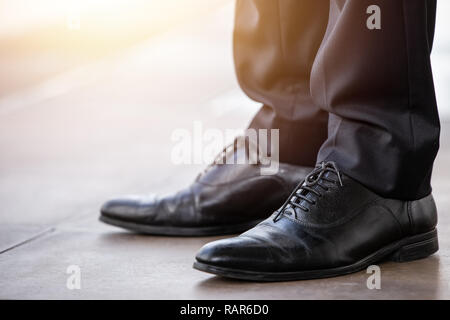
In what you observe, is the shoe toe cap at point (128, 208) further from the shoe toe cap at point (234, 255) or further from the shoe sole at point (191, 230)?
the shoe toe cap at point (234, 255)

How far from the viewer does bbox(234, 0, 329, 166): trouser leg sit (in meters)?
1.48

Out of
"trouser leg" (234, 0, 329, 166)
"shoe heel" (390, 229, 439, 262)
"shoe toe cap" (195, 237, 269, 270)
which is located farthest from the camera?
"trouser leg" (234, 0, 329, 166)

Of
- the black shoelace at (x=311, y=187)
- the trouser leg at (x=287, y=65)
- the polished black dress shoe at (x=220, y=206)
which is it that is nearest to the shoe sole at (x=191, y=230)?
the polished black dress shoe at (x=220, y=206)

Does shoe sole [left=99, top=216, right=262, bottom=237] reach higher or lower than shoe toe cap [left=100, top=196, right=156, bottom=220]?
lower

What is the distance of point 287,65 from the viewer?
5.01ft

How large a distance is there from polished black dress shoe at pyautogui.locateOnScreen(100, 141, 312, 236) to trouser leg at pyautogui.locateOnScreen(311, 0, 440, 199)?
311 mm

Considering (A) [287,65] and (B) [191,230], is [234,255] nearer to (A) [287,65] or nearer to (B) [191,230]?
(B) [191,230]

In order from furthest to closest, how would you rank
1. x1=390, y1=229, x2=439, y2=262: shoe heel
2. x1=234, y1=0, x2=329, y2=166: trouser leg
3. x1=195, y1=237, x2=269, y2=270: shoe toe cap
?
x1=234, y1=0, x2=329, y2=166: trouser leg → x1=390, y1=229, x2=439, y2=262: shoe heel → x1=195, y1=237, x2=269, y2=270: shoe toe cap

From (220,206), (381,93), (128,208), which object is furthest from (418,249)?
(128,208)

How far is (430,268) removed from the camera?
1.20 meters

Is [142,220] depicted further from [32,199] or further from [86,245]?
[32,199]

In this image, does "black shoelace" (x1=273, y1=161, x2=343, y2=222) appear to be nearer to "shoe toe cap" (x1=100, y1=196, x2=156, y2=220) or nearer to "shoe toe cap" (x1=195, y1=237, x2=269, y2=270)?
"shoe toe cap" (x1=195, y1=237, x2=269, y2=270)

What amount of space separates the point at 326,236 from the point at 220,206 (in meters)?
0.39

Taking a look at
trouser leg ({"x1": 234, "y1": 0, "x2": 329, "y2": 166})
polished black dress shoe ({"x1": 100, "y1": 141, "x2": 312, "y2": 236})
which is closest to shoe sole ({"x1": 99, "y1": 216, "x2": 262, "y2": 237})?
polished black dress shoe ({"x1": 100, "y1": 141, "x2": 312, "y2": 236})
